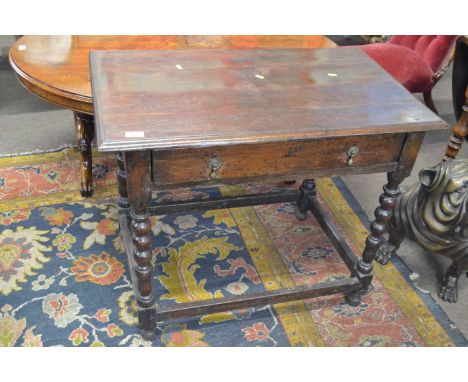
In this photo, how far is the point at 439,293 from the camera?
2.40m

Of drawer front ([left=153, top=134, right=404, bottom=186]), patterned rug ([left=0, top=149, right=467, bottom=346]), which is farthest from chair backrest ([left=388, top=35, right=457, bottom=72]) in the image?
drawer front ([left=153, top=134, right=404, bottom=186])

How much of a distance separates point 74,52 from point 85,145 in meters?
0.49

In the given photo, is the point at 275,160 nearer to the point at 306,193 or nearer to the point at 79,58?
the point at 306,193

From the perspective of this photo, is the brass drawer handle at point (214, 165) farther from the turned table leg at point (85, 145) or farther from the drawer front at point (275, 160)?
the turned table leg at point (85, 145)

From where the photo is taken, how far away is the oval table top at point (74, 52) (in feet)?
7.62

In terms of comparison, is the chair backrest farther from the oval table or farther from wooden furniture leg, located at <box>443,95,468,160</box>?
the oval table

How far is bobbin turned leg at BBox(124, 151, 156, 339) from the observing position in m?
1.56

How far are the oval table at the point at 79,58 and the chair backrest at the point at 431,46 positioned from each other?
2.62 feet

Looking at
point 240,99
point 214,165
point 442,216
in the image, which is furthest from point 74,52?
point 442,216

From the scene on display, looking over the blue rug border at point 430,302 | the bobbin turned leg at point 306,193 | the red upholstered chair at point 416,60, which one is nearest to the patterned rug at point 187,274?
the blue rug border at point 430,302

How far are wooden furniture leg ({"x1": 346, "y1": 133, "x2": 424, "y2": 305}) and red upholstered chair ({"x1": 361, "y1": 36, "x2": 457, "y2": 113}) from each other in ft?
4.86

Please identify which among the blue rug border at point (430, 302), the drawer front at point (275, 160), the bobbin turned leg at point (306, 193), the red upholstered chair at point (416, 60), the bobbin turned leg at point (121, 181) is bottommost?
the blue rug border at point (430, 302)

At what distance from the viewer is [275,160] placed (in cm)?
170

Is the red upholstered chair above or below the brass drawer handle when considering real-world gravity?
below
